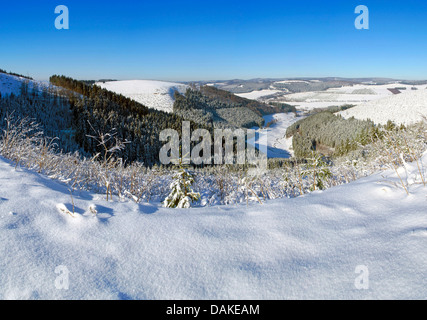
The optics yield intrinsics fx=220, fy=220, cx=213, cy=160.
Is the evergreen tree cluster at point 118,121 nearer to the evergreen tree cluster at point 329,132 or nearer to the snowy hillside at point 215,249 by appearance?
the evergreen tree cluster at point 329,132

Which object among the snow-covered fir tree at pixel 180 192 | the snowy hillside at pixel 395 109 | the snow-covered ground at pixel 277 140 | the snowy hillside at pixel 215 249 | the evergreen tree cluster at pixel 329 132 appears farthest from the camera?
the snow-covered ground at pixel 277 140

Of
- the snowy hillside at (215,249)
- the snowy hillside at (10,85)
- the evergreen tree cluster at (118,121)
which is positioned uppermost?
the snowy hillside at (10,85)

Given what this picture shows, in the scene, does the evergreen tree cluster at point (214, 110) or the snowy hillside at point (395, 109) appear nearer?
the snowy hillside at point (395, 109)

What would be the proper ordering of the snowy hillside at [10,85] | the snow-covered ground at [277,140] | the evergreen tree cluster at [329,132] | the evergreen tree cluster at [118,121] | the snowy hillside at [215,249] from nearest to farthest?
the snowy hillside at [215,249] → the snowy hillside at [10,85] → the evergreen tree cluster at [118,121] → the evergreen tree cluster at [329,132] → the snow-covered ground at [277,140]

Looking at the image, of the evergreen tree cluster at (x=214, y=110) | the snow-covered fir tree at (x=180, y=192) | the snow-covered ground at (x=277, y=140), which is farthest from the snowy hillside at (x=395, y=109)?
the snow-covered fir tree at (x=180, y=192)

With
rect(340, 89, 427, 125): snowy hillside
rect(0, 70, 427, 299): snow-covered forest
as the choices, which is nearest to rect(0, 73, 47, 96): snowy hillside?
rect(0, 70, 427, 299): snow-covered forest

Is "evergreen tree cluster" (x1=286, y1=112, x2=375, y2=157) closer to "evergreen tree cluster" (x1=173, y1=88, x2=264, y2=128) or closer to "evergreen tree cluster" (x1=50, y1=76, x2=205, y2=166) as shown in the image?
"evergreen tree cluster" (x1=173, y1=88, x2=264, y2=128)

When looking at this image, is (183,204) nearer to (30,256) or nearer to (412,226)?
(30,256)
